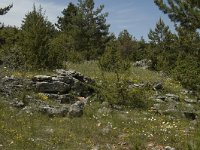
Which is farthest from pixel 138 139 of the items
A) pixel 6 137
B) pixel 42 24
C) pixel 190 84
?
pixel 42 24

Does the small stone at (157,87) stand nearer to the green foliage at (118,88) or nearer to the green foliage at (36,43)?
the green foliage at (118,88)

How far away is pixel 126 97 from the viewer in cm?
1838

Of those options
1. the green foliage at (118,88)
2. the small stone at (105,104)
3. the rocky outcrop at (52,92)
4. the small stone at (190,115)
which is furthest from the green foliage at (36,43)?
the small stone at (190,115)

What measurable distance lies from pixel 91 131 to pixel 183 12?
10280 mm

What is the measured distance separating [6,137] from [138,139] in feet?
13.5

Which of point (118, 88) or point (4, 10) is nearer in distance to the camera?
point (118, 88)

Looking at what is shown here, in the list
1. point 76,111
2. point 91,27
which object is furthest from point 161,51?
point 76,111

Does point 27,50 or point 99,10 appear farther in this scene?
point 99,10

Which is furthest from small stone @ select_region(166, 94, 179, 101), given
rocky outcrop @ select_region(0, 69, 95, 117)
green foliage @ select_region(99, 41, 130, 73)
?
rocky outcrop @ select_region(0, 69, 95, 117)

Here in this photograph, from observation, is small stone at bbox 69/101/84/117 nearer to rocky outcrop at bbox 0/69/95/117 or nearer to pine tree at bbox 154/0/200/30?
rocky outcrop at bbox 0/69/95/117

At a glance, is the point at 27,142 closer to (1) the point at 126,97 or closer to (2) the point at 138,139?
(2) the point at 138,139

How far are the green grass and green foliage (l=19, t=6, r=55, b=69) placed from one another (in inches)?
294

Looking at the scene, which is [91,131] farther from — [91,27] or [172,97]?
[91,27]

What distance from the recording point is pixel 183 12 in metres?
21.0
